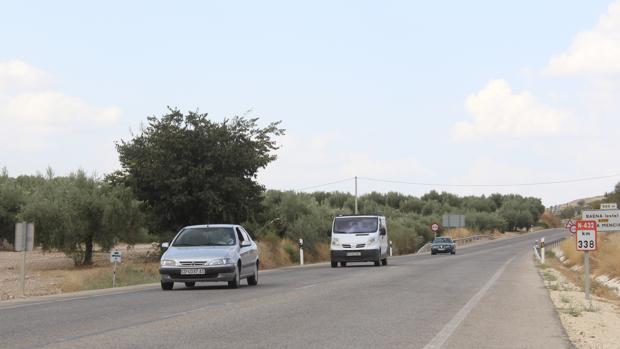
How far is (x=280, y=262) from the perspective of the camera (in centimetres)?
4694

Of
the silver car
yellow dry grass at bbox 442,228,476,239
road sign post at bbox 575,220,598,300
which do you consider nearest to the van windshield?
the silver car

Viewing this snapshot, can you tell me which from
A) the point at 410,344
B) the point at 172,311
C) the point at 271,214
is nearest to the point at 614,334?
the point at 410,344

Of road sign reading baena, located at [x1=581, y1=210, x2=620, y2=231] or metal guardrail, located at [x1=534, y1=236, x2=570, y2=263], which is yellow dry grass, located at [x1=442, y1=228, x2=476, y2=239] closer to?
metal guardrail, located at [x1=534, y1=236, x2=570, y2=263]

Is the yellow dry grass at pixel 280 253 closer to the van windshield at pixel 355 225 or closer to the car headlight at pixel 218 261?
the van windshield at pixel 355 225

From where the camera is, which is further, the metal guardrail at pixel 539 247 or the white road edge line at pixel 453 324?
the metal guardrail at pixel 539 247

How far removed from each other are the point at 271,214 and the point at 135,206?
51.3 ft

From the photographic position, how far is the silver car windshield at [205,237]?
2153cm

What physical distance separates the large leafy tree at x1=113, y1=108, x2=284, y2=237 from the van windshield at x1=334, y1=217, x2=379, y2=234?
5.27 m

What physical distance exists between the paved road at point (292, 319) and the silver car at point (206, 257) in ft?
1.52

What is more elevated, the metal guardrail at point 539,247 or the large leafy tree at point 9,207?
the large leafy tree at point 9,207

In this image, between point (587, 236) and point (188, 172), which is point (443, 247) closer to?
point (188, 172)

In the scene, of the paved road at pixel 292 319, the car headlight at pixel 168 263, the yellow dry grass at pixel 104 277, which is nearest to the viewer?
the paved road at pixel 292 319

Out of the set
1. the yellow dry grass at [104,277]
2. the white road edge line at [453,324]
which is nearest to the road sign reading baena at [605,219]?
the white road edge line at [453,324]

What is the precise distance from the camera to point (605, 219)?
67.3ft
